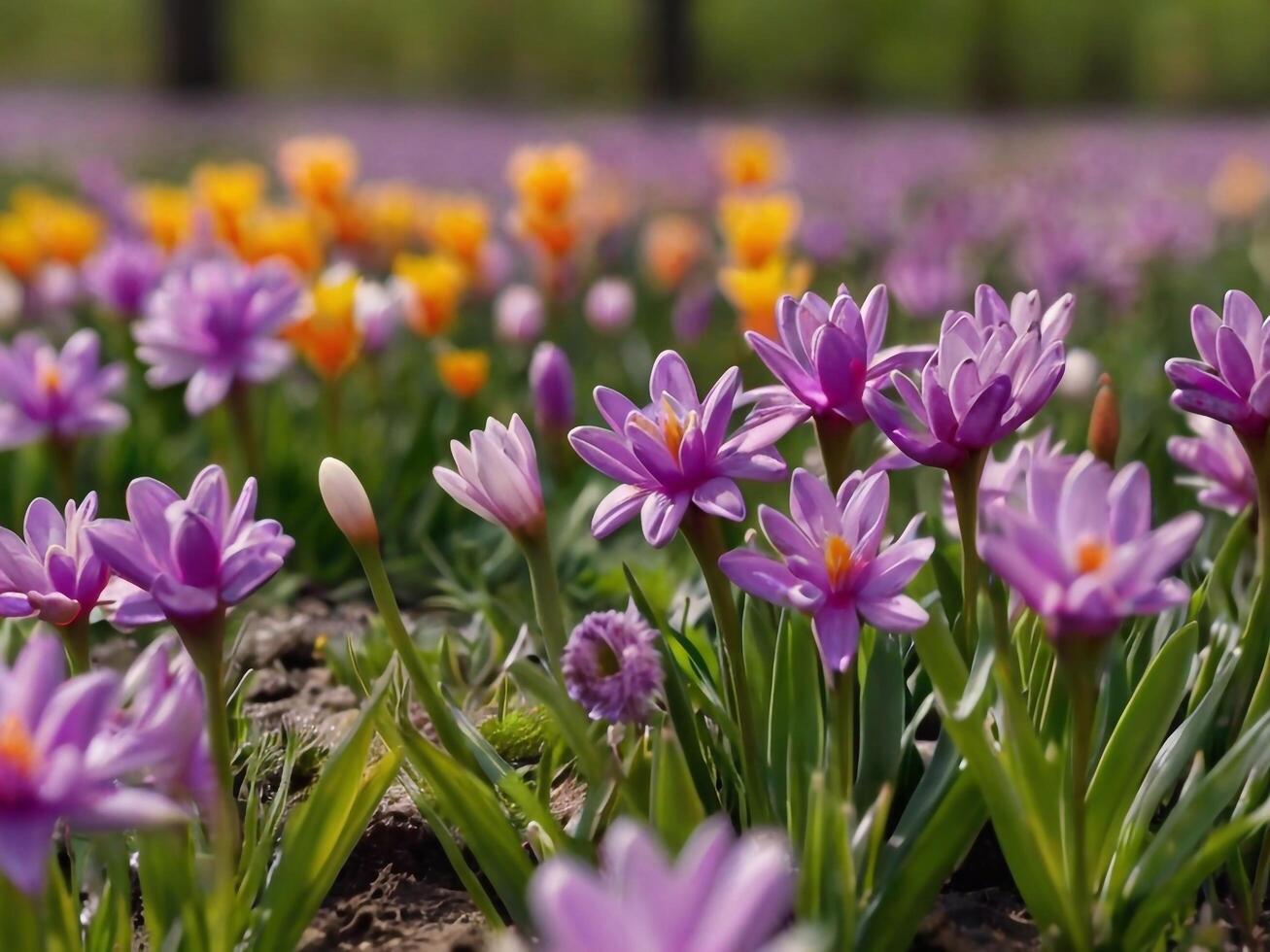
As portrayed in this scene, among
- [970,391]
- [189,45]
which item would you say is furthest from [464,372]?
[189,45]

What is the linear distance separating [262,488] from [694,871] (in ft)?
6.30

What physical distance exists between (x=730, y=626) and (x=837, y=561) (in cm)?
16

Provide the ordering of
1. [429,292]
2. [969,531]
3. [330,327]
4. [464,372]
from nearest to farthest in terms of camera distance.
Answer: [969,531]
[330,327]
[464,372]
[429,292]

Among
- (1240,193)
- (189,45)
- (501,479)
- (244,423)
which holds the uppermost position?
(189,45)

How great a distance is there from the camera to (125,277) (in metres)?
3.02

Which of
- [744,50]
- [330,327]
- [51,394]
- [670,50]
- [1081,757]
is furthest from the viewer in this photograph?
[744,50]

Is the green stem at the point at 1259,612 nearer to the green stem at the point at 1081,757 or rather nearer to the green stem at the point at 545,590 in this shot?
the green stem at the point at 1081,757

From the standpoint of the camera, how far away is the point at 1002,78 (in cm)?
2797

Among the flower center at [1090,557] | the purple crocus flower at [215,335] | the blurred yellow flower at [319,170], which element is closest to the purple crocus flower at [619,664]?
the flower center at [1090,557]

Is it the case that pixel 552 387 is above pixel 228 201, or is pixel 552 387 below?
below

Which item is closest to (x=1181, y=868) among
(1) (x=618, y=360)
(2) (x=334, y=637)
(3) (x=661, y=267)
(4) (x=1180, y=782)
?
(4) (x=1180, y=782)

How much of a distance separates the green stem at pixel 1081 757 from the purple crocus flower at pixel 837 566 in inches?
4.9

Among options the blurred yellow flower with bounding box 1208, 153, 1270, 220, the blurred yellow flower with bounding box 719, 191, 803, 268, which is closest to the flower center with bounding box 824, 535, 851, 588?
the blurred yellow flower with bounding box 719, 191, 803, 268

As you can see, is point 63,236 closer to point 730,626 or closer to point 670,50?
point 730,626
